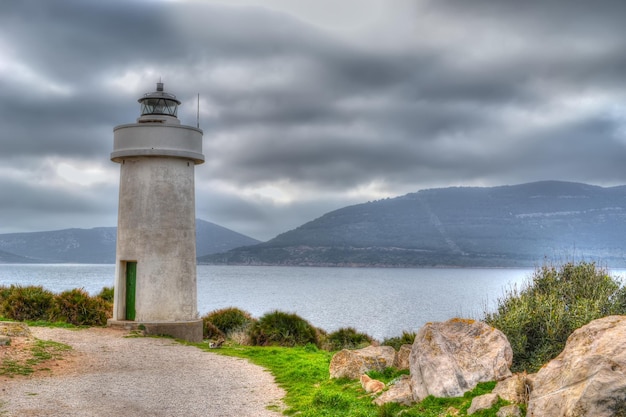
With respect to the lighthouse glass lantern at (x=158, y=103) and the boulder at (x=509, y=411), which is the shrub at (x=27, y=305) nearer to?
the lighthouse glass lantern at (x=158, y=103)

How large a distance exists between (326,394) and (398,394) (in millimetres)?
1211

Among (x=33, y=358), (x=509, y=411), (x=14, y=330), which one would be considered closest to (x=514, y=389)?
(x=509, y=411)

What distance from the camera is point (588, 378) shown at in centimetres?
639

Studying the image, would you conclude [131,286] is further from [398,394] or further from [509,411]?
[509,411]

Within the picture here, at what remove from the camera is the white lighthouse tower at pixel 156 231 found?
18.3 metres

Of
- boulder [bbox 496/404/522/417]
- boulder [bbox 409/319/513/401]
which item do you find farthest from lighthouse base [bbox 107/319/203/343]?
boulder [bbox 496/404/522/417]

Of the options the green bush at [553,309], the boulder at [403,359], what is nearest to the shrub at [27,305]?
the boulder at [403,359]

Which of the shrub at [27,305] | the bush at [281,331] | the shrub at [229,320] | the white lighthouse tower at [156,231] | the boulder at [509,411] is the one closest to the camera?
the boulder at [509,411]

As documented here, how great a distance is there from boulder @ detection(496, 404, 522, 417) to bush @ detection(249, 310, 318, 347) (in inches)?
478

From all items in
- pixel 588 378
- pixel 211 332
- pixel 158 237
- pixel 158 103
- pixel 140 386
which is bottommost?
pixel 211 332

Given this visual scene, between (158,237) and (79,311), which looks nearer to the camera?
(158,237)

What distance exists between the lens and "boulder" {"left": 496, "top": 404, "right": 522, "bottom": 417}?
715 centimetres

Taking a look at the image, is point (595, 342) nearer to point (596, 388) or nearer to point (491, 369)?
point (596, 388)

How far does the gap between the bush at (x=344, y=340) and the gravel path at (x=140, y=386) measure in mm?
5381
